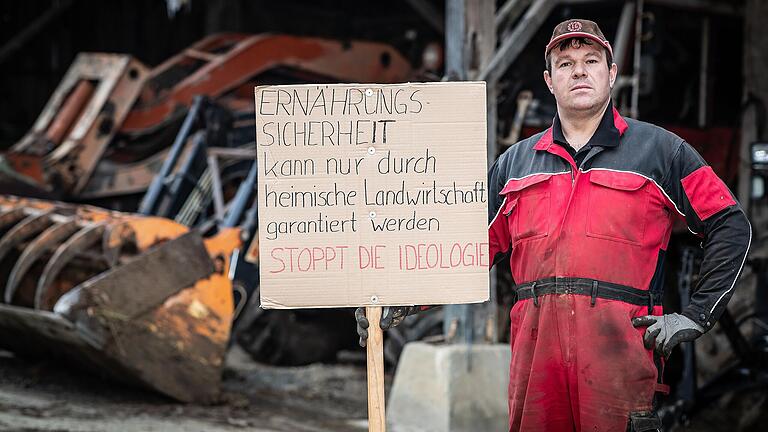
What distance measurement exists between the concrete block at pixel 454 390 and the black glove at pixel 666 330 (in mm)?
2888

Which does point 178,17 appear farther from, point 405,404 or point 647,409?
point 647,409

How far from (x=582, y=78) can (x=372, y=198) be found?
2.25ft

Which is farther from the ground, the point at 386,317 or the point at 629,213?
the point at 629,213

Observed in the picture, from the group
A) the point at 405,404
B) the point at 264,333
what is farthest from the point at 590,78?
the point at 264,333

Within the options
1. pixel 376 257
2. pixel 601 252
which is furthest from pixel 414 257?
pixel 601 252

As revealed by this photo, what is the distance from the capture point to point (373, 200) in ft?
10.6

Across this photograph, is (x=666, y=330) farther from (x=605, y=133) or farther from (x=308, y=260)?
(x=308, y=260)

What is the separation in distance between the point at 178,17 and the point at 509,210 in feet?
29.1

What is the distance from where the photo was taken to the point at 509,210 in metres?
3.30

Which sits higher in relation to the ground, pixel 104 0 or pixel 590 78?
pixel 104 0

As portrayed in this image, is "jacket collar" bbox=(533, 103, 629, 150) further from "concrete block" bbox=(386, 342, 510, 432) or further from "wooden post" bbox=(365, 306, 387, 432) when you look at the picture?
"concrete block" bbox=(386, 342, 510, 432)

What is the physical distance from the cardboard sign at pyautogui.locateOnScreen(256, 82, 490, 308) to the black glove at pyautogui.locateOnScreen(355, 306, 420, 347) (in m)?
0.05

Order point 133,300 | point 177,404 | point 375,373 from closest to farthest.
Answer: point 375,373 < point 133,300 < point 177,404

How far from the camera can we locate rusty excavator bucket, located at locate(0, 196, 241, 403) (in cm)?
569
